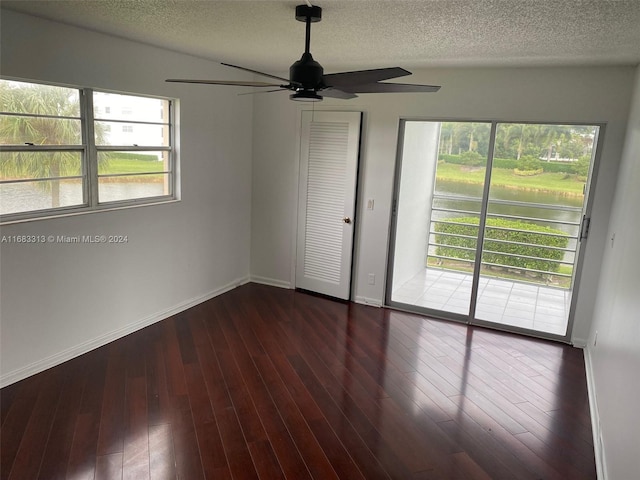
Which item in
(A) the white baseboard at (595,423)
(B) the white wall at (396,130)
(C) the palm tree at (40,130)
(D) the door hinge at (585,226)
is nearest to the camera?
(A) the white baseboard at (595,423)

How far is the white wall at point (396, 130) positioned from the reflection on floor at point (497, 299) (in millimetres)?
477

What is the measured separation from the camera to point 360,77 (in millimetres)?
2260

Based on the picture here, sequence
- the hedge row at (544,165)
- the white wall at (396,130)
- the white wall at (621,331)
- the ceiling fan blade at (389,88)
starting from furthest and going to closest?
the hedge row at (544,165) → the white wall at (396,130) → the ceiling fan blade at (389,88) → the white wall at (621,331)

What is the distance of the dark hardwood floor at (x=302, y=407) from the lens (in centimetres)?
255

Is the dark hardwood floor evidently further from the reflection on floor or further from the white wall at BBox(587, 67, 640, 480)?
the reflection on floor

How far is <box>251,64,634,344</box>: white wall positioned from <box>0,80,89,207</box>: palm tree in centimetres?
225

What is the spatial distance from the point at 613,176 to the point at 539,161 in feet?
2.50

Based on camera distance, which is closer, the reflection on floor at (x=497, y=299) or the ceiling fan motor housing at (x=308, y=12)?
the ceiling fan motor housing at (x=308, y=12)

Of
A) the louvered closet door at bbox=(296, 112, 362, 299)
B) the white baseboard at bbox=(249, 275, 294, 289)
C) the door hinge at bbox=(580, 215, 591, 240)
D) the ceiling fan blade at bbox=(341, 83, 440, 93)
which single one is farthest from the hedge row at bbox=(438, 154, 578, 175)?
the white baseboard at bbox=(249, 275, 294, 289)

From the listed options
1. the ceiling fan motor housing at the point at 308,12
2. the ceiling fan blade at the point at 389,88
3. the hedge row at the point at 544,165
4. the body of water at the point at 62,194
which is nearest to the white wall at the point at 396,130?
the hedge row at the point at 544,165

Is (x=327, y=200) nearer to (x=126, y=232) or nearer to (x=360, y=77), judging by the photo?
(x=126, y=232)

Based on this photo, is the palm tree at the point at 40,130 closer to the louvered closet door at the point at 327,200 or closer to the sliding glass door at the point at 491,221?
the louvered closet door at the point at 327,200

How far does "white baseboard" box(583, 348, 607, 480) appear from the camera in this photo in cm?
252

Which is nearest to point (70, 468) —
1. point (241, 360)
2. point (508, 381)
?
point (241, 360)
